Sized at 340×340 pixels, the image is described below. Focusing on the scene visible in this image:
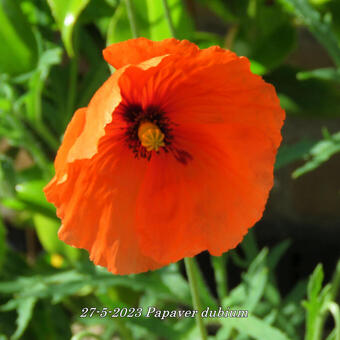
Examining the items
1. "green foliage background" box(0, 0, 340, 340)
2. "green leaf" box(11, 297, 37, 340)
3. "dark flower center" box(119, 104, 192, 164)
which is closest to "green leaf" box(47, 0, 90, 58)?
"green foliage background" box(0, 0, 340, 340)

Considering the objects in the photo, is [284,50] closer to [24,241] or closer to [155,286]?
[155,286]

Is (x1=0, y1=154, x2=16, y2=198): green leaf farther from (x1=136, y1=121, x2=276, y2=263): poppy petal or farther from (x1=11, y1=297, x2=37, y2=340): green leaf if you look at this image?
(x1=136, y1=121, x2=276, y2=263): poppy petal

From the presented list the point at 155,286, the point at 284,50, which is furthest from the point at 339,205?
the point at 155,286

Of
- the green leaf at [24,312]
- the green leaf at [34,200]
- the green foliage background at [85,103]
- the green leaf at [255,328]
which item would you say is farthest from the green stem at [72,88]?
the green leaf at [255,328]

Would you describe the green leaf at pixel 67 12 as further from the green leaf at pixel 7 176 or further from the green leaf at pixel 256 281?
the green leaf at pixel 256 281

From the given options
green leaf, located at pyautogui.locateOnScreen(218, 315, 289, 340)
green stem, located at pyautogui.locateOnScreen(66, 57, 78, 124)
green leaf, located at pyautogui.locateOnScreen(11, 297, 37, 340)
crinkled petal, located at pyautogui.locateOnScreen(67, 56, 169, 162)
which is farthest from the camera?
green stem, located at pyautogui.locateOnScreen(66, 57, 78, 124)

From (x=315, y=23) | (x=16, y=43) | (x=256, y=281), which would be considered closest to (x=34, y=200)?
(x=16, y=43)

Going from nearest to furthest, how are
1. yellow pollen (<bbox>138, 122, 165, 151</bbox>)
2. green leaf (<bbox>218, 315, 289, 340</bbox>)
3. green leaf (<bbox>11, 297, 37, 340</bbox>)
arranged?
yellow pollen (<bbox>138, 122, 165, 151</bbox>), green leaf (<bbox>218, 315, 289, 340</bbox>), green leaf (<bbox>11, 297, 37, 340</bbox>)
